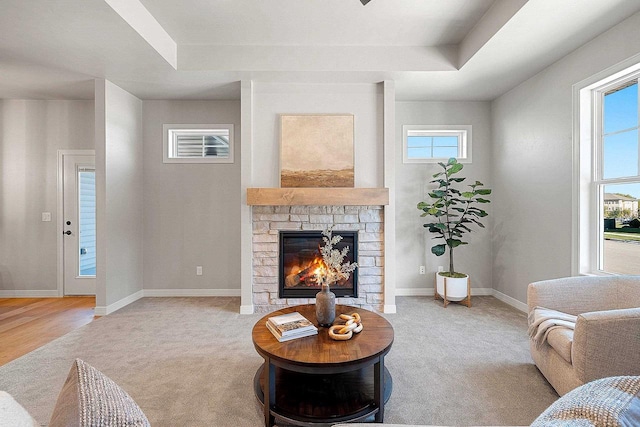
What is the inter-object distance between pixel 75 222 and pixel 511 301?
19.3 ft

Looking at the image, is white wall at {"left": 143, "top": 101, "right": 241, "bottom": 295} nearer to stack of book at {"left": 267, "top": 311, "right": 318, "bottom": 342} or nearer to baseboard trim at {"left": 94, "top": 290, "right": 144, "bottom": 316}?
baseboard trim at {"left": 94, "top": 290, "right": 144, "bottom": 316}

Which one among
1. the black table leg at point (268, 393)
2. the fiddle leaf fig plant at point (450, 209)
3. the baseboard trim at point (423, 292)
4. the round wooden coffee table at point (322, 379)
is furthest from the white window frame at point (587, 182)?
the black table leg at point (268, 393)

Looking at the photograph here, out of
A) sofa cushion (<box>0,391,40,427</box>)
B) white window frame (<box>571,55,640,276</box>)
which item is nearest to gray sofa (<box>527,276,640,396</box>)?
white window frame (<box>571,55,640,276</box>)

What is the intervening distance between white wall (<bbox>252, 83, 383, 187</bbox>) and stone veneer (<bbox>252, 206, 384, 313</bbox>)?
0.36 meters

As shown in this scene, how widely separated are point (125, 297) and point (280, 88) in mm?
3252

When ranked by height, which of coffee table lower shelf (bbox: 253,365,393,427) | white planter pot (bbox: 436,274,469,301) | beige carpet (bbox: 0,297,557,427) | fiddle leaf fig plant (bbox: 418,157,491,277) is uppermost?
fiddle leaf fig plant (bbox: 418,157,491,277)

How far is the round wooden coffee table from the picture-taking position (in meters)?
1.60

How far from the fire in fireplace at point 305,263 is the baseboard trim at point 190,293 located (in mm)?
1037

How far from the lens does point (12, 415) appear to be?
0.66m

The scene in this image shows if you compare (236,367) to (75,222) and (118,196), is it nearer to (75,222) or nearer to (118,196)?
(118,196)

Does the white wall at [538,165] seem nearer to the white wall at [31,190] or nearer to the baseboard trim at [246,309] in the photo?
the baseboard trim at [246,309]

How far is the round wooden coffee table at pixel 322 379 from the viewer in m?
1.60

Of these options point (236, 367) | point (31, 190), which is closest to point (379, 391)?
point (236, 367)

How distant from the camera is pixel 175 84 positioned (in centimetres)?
369
